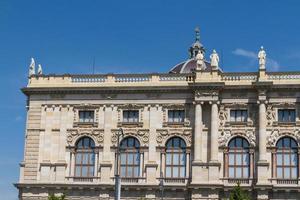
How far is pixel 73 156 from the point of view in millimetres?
64750

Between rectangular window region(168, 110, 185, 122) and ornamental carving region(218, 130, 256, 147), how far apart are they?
3691 millimetres

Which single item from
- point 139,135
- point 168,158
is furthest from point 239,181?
point 139,135

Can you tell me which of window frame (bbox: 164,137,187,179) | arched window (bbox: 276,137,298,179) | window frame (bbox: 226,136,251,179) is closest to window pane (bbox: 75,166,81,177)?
window frame (bbox: 164,137,187,179)

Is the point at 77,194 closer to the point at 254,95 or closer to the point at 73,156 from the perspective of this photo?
the point at 73,156

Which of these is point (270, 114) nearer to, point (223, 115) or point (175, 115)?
point (223, 115)

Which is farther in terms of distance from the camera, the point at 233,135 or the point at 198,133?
the point at 233,135

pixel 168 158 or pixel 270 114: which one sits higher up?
pixel 270 114

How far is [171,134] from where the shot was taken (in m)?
63.9

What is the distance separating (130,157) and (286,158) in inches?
502

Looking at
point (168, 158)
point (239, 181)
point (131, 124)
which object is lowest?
point (239, 181)

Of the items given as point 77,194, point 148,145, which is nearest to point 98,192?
point 77,194

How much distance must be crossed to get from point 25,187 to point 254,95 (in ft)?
66.5

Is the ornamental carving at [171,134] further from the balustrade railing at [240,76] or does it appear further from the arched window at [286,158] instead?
the arched window at [286,158]

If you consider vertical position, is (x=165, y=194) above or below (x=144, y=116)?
below
